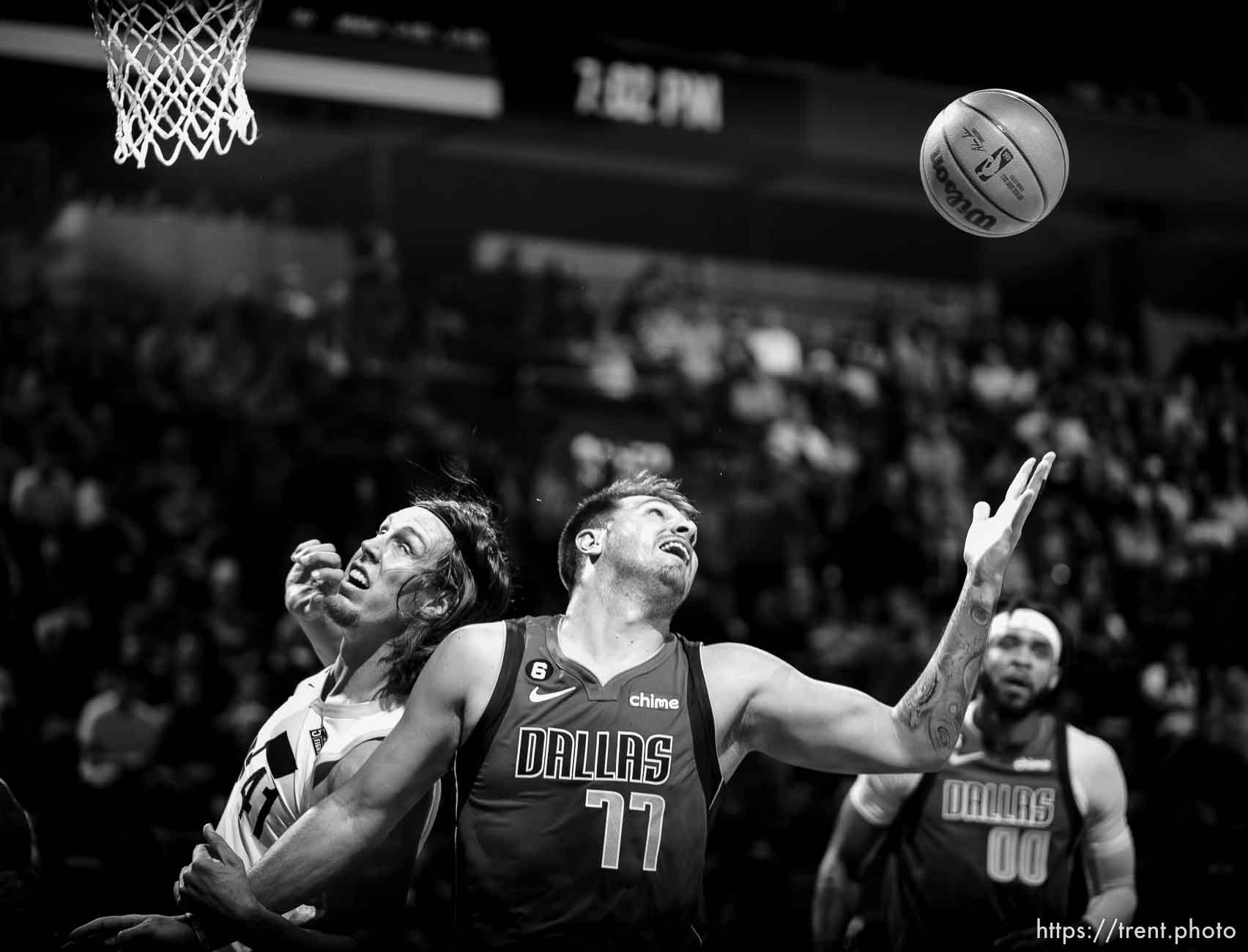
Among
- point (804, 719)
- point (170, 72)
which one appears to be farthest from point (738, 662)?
point (170, 72)

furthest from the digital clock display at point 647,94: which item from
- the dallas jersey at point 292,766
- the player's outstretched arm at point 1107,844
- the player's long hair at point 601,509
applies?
the dallas jersey at point 292,766

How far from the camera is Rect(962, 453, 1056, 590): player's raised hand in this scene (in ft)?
11.9

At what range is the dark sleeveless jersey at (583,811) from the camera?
11.4 feet

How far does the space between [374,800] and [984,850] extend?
8.87ft

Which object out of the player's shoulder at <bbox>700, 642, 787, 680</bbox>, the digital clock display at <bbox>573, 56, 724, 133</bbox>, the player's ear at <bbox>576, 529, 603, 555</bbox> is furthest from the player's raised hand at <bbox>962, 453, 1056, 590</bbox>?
the digital clock display at <bbox>573, 56, 724, 133</bbox>

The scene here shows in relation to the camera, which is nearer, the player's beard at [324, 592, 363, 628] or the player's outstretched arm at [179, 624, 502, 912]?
the player's outstretched arm at [179, 624, 502, 912]

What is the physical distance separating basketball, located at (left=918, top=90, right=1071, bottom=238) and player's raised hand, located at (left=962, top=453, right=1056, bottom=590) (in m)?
1.80

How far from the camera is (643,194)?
Result: 2083cm

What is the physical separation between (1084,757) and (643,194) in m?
16.2

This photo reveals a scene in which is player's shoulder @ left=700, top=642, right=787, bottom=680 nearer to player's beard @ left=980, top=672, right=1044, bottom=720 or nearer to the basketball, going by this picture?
player's beard @ left=980, top=672, right=1044, bottom=720

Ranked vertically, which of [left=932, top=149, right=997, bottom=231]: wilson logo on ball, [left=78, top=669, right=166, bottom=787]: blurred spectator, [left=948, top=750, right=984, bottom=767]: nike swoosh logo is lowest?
[left=78, top=669, right=166, bottom=787]: blurred spectator

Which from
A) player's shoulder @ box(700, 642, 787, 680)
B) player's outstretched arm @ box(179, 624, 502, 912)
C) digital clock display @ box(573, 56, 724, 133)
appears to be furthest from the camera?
digital clock display @ box(573, 56, 724, 133)

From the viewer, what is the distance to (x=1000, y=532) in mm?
3641

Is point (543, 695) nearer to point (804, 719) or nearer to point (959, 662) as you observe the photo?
point (804, 719)
